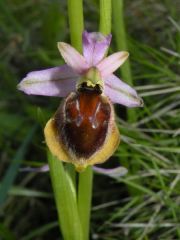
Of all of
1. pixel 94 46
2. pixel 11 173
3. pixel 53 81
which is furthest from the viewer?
pixel 11 173

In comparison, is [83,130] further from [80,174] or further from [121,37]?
[121,37]

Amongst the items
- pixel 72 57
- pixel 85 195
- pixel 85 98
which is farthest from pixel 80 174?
pixel 72 57

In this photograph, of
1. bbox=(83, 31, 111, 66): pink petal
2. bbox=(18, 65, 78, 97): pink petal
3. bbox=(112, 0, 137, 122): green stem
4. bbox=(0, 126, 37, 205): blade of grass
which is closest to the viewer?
bbox=(83, 31, 111, 66): pink petal

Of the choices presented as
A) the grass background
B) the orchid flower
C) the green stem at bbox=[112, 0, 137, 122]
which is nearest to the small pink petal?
the orchid flower

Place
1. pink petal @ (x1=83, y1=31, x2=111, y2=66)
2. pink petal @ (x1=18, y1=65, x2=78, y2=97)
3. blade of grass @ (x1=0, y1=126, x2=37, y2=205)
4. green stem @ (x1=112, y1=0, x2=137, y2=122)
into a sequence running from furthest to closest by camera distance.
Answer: green stem @ (x1=112, y1=0, x2=137, y2=122)
blade of grass @ (x1=0, y1=126, x2=37, y2=205)
pink petal @ (x1=18, y1=65, x2=78, y2=97)
pink petal @ (x1=83, y1=31, x2=111, y2=66)

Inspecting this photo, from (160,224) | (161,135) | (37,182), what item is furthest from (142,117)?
(37,182)

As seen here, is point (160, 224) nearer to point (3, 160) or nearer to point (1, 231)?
point (1, 231)

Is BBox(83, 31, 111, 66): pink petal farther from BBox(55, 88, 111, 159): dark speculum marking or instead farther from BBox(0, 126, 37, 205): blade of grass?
BBox(0, 126, 37, 205): blade of grass
